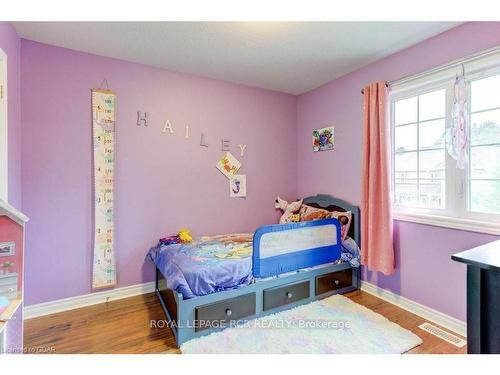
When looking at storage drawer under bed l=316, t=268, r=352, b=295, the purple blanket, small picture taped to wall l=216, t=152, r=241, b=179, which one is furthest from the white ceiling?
storage drawer under bed l=316, t=268, r=352, b=295

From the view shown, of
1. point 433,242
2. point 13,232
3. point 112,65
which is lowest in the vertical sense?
point 433,242

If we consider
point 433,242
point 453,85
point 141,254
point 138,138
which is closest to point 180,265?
point 141,254

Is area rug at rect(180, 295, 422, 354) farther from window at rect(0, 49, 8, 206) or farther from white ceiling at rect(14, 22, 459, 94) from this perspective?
white ceiling at rect(14, 22, 459, 94)

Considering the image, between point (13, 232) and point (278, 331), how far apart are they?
1.70 m

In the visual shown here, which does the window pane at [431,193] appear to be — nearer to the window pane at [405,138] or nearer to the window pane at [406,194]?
the window pane at [406,194]

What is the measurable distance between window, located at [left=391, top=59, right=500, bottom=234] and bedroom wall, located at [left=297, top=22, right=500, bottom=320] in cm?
13

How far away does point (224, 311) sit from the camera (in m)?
1.89

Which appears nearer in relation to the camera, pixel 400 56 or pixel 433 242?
pixel 433 242

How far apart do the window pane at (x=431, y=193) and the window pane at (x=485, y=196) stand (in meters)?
0.20

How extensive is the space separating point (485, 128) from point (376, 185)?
838 millimetres

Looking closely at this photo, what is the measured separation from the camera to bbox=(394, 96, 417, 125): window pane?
226 centimetres

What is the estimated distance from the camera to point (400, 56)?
224 centimetres
